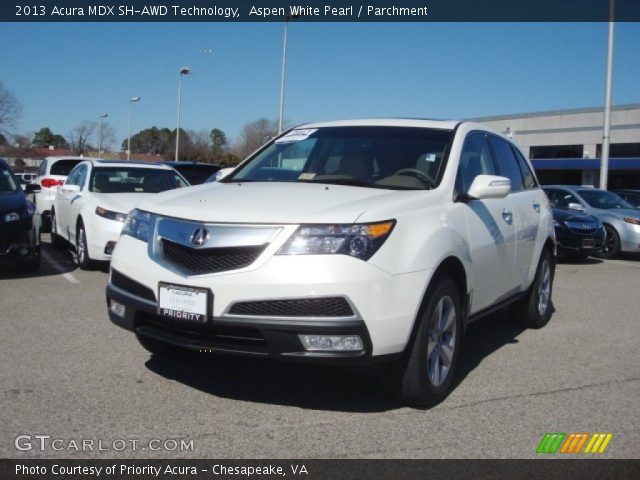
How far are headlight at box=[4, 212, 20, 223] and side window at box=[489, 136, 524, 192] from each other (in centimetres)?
575

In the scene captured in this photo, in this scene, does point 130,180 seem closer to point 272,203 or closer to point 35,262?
point 35,262

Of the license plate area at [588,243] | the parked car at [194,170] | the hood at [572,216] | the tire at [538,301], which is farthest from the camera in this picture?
the parked car at [194,170]

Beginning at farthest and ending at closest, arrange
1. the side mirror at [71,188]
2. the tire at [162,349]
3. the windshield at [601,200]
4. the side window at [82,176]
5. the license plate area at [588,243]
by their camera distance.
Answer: the windshield at [601,200], the license plate area at [588,243], the side window at [82,176], the side mirror at [71,188], the tire at [162,349]

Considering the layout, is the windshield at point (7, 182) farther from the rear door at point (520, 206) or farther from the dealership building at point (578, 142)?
the dealership building at point (578, 142)

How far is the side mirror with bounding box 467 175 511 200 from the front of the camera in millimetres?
4680

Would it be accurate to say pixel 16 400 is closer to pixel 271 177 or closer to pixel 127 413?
pixel 127 413

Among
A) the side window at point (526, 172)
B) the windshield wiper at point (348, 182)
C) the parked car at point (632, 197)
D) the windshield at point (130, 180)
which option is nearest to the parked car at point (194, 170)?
the windshield at point (130, 180)

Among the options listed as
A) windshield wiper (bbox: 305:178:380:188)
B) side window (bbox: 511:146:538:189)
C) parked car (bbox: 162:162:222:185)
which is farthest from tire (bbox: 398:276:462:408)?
parked car (bbox: 162:162:222:185)

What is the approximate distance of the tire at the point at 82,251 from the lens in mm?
9172

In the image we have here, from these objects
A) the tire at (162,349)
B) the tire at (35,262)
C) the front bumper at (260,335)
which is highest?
the front bumper at (260,335)

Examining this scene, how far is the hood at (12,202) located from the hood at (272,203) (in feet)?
15.2

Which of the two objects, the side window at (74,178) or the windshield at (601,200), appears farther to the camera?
the windshield at (601,200)

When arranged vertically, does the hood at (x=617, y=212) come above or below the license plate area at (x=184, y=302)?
above

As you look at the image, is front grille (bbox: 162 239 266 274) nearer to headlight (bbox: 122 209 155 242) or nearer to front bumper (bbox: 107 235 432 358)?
front bumper (bbox: 107 235 432 358)
